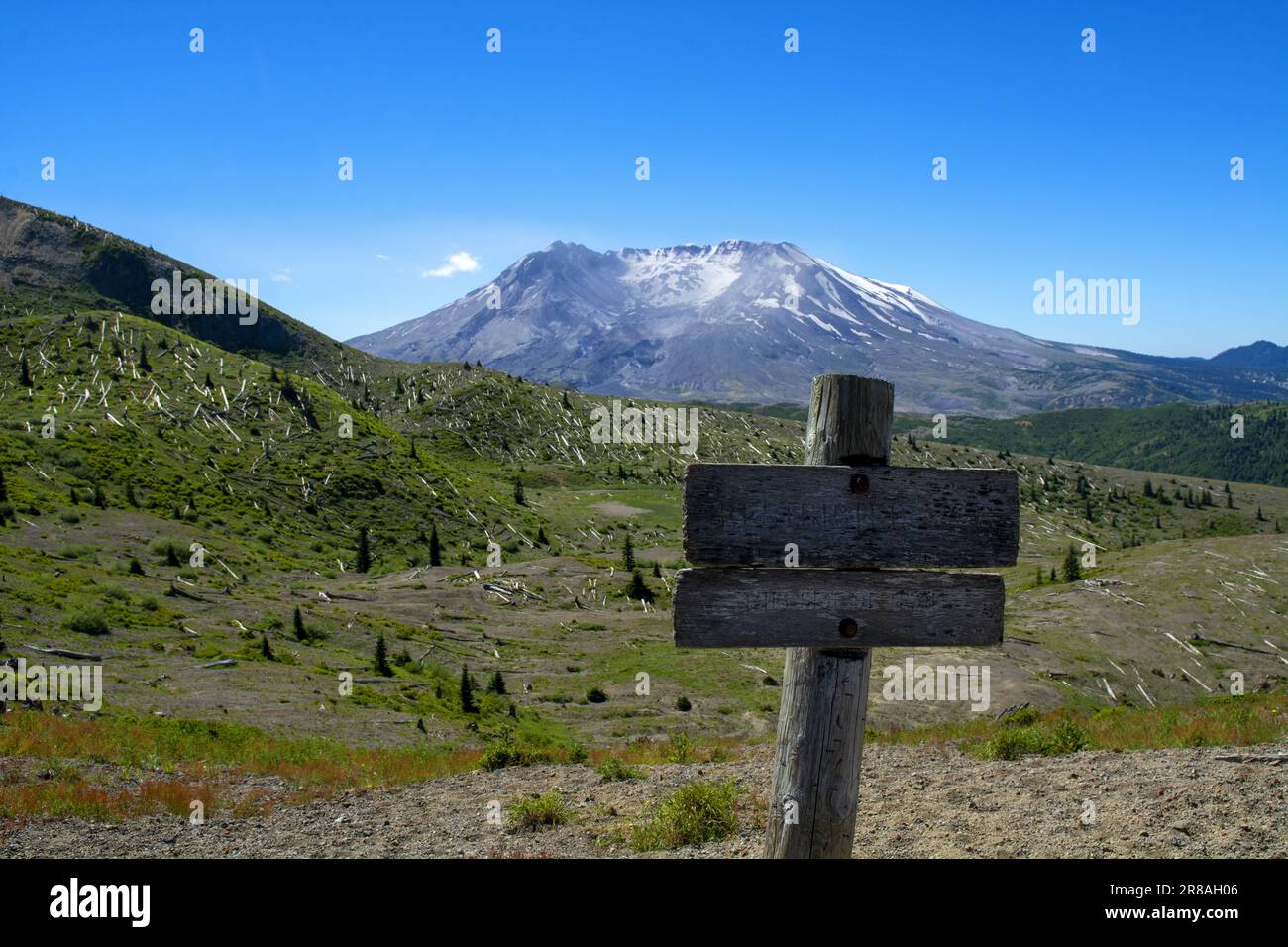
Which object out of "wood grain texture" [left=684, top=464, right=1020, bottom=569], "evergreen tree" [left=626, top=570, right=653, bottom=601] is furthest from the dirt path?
"evergreen tree" [left=626, top=570, right=653, bottom=601]

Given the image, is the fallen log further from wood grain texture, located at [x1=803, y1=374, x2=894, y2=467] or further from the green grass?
wood grain texture, located at [x1=803, y1=374, x2=894, y2=467]

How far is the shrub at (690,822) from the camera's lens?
905 centimetres

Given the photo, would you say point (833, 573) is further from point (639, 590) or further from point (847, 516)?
point (639, 590)

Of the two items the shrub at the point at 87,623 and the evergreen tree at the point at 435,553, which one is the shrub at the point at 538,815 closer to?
the shrub at the point at 87,623

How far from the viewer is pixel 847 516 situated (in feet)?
16.5

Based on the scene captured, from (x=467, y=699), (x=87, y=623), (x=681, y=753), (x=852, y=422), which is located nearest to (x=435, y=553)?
(x=467, y=699)

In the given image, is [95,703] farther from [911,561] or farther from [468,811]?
[911,561]

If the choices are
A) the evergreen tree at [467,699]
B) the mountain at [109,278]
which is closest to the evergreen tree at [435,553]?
the evergreen tree at [467,699]

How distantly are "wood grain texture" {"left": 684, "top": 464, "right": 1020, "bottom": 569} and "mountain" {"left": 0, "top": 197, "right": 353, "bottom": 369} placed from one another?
531 ft

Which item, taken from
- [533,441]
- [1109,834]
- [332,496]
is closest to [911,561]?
[1109,834]

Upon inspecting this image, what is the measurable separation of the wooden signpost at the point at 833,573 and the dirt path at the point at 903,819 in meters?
3.64

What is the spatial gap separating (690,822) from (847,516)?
5.65m
